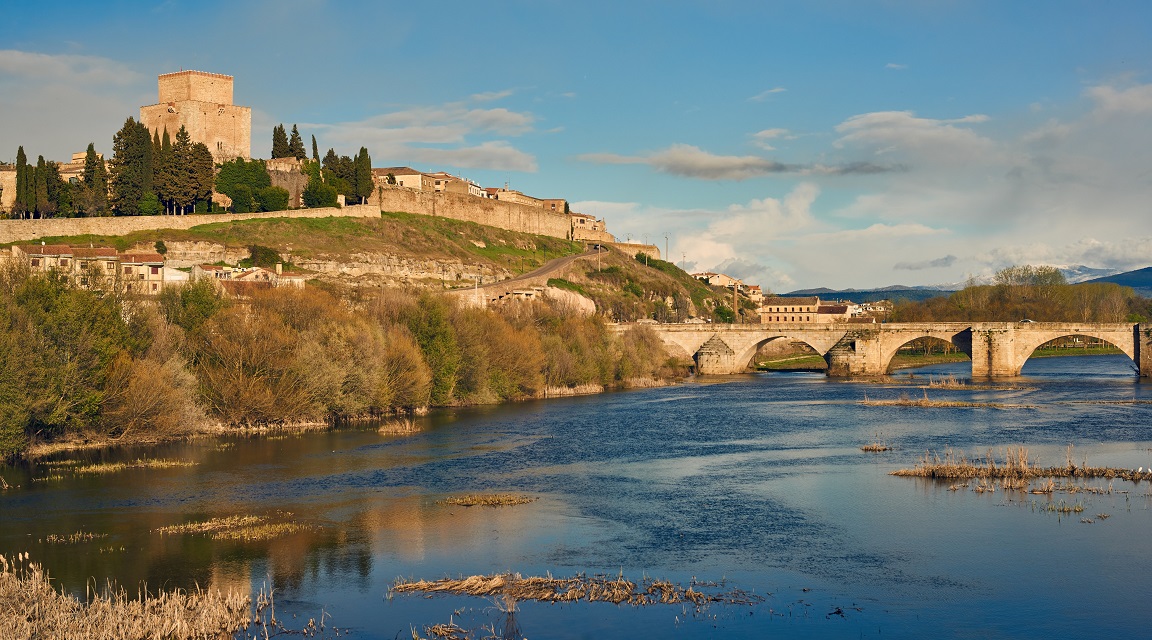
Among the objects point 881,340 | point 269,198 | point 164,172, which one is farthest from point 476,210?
point 881,340

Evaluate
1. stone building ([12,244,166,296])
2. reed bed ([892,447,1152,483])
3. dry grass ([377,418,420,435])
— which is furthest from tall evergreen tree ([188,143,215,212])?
reed bed ([892,447,1152,483])

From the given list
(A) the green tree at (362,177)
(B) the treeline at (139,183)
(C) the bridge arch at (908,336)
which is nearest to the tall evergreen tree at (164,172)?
(B) the treeline at (139,183)

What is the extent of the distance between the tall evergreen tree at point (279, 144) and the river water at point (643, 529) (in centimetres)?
5065

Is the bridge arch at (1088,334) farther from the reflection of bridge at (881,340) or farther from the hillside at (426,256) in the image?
the hillside at (426,256)

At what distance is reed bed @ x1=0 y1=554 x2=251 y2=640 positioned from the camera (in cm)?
1273

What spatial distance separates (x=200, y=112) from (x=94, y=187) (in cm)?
1097

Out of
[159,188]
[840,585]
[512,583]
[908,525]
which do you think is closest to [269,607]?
[512,583]

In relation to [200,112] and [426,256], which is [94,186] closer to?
[200,112]

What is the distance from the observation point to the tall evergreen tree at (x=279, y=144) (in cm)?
7925

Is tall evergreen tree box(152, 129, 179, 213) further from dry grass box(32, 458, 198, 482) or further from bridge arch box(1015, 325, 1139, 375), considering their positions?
bridge arch box(1015, 325, 1139, 375)

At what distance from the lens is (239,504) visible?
829 inches

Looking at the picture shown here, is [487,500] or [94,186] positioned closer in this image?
[487,500]

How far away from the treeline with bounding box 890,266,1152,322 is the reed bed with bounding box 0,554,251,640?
3026 inches

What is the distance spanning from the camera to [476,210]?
93.2 m
